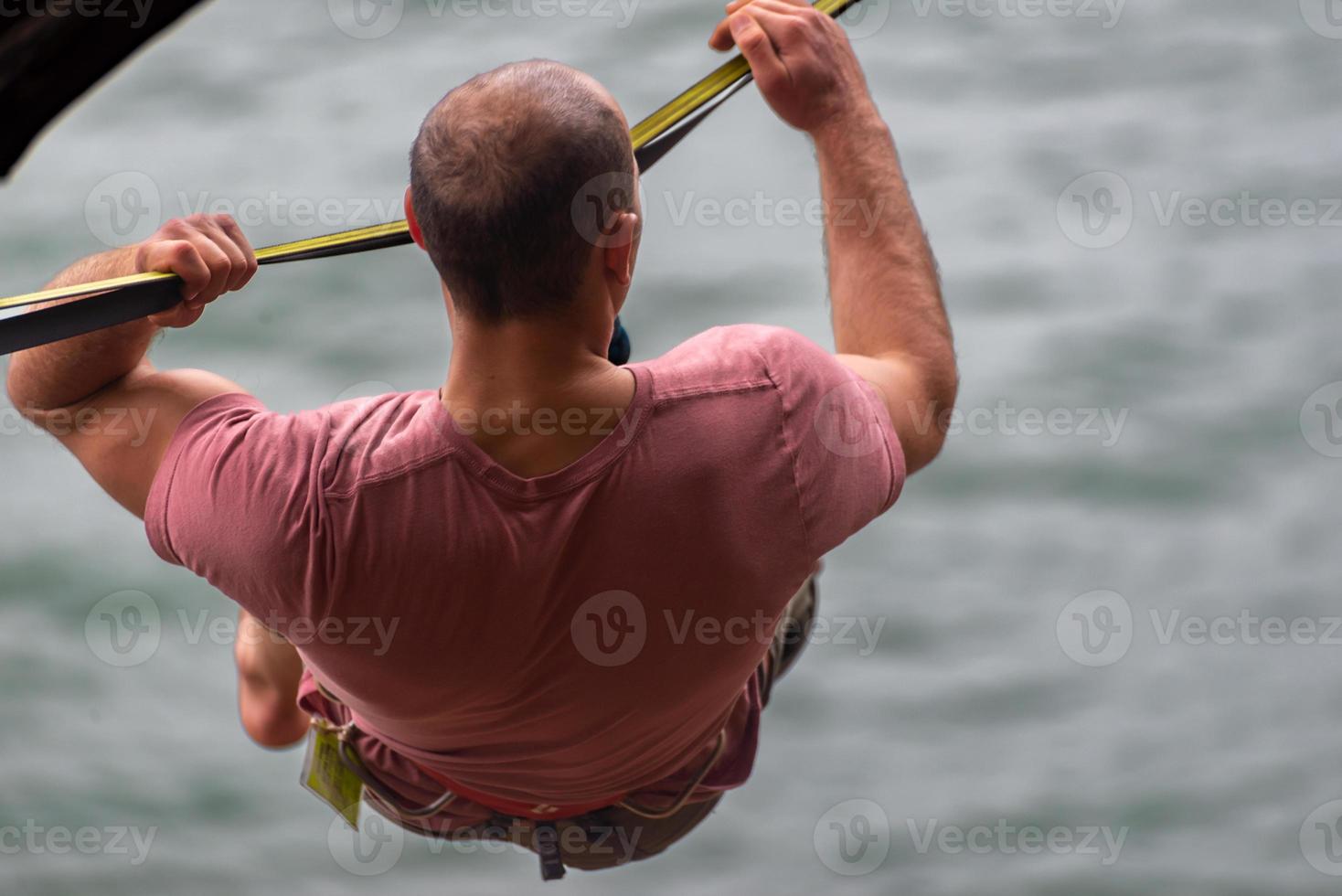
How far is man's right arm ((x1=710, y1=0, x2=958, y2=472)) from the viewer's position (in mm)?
1596

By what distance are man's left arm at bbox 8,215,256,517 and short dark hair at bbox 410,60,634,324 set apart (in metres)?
0.22

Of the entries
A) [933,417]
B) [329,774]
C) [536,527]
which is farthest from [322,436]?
[329,774]

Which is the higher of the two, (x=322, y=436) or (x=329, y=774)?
(x=322, y=436)

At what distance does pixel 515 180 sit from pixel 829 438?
0.36 meters

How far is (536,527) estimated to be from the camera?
1.26 meters

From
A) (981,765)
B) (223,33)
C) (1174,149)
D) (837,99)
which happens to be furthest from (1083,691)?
(223,33)

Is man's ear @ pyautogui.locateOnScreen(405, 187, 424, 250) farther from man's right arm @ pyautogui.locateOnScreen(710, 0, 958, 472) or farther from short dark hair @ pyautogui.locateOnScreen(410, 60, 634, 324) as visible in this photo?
man's right arm @ pyautogui.locateOnScreen(710, 0, 958, 472)

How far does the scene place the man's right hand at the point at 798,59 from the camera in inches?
63.9

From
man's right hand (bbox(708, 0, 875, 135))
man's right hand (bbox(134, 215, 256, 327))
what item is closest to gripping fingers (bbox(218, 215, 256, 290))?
man's right hand (bbox(134, 215, 256, 327))

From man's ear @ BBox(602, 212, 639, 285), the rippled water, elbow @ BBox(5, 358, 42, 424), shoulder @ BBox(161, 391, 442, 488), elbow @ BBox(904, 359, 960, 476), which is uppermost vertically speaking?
man's ear @ BBox(602, 212, 639, 285)

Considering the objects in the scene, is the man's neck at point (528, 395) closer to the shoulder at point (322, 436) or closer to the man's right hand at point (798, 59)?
the shoulder at point (322, 436)

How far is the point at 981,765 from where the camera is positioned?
312 cm

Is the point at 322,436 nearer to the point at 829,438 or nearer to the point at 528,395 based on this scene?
the point at 528,395

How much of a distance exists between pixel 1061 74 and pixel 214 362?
235 cm
